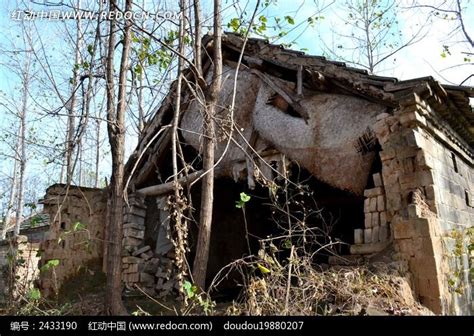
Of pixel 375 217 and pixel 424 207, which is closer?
pixel 424 207

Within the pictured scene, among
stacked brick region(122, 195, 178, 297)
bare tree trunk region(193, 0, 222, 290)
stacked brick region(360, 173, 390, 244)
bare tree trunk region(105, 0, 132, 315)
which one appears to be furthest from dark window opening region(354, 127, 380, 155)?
stacked brick region(122, 195, 178, 297)

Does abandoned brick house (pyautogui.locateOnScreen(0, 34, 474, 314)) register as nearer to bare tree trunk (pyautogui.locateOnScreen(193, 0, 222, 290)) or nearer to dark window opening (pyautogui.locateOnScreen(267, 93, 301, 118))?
dark window opening (pyautogui.locateOnScreen(267, 93, 301, 118))

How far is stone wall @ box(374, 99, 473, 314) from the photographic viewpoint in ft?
13.4

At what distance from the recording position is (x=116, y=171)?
5293 millimetres

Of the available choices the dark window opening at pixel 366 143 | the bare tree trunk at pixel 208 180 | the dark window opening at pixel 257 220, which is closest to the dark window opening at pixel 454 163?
the dark window opening at pixel 366 143

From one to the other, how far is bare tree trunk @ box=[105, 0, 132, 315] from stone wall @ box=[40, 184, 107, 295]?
2.31 metres

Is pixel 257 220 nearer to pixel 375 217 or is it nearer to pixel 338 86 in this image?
pixel 338 86

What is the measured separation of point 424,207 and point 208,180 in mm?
2544

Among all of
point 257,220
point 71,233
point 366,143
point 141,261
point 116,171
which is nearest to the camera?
point 366,143

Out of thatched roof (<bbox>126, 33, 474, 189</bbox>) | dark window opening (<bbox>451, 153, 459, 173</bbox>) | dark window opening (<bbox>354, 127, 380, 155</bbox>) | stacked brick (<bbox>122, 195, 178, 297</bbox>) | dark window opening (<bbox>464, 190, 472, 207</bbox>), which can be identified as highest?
thatched roof (<bbox>126, 33, 474, 189</bbox>)

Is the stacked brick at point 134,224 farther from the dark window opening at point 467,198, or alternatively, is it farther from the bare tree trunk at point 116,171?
the dark window opening at point 467,198

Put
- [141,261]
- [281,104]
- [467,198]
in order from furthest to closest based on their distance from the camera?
[141,261] → [281,104] → [467,198]

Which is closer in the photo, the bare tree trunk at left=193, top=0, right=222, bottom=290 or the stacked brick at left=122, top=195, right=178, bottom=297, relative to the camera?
the bare tree trunk at left=193, top=0, right=222, bottom=290

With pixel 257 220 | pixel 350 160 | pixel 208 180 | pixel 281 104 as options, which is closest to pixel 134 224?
pixel 257 220
